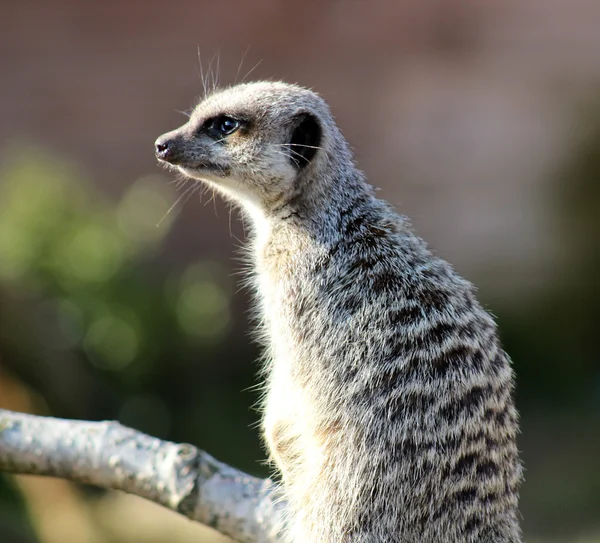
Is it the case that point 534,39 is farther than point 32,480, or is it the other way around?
point 534,39

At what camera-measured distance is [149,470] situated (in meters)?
2.03

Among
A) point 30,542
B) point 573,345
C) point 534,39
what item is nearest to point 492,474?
point 30,542

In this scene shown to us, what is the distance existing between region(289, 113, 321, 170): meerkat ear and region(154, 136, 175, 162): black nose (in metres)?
0.31

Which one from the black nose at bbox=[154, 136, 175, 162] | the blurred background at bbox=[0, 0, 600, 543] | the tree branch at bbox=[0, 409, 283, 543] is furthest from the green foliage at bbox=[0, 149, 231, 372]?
the black nose at bbox=[154, 136, 175, 162]

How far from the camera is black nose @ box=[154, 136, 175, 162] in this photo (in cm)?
202

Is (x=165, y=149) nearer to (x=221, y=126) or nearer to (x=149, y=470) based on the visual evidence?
(x=221, y=126)

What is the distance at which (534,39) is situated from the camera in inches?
239

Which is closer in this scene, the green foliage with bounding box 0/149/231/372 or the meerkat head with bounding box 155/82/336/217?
the meerkat head with bounding box 155/82/336/217

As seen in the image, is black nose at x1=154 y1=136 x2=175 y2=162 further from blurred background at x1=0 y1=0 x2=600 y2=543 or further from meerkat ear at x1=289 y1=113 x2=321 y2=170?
blurred background at x1=0 y1=0 x2=600 y2=543

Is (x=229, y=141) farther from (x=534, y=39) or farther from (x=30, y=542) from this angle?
(x=534, y=39)

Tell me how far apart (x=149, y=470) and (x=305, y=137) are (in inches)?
37.1

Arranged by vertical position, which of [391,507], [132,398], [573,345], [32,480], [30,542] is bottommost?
[391,507]

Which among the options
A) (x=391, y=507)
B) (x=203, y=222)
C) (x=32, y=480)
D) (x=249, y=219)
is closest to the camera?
(x=391, y=507)

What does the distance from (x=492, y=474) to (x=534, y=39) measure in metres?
5.02
